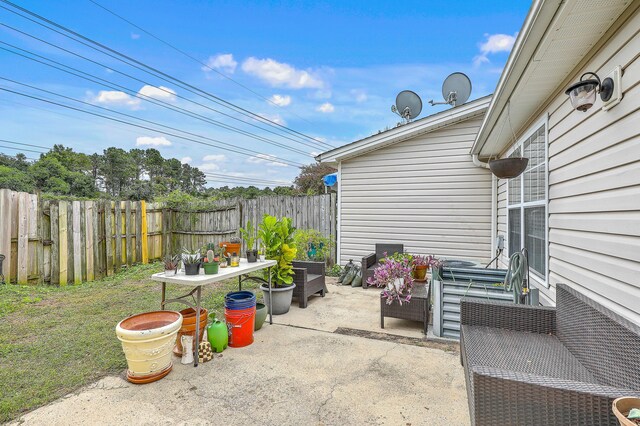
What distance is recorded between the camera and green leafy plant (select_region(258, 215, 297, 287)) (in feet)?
14.0

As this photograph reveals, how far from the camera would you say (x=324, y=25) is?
10062 millimetres

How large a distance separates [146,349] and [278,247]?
6.76 ft

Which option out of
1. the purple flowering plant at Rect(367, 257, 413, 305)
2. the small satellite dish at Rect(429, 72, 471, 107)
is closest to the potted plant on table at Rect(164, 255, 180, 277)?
the purple flowering plant at Rect(367, 257, 413, 305)

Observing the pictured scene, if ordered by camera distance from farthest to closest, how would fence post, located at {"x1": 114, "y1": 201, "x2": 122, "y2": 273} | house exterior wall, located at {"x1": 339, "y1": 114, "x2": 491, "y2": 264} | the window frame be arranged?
fence post, located at {"x1": 114, "y1": 201, "x2": 122, "y2": 273} < house exterior wall, located at {"x1": 339, "y1": 114, "x2": 491, "y2": 264} < the window frame

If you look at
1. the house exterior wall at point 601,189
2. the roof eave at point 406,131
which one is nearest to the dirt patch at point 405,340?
the house exterior wall at point 601,189

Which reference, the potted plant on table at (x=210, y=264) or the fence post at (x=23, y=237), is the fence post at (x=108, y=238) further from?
the potted plant on table at (x=210, y=264)

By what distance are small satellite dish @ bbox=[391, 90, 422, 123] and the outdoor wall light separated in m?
5.68

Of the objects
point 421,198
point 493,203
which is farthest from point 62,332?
point 493,203

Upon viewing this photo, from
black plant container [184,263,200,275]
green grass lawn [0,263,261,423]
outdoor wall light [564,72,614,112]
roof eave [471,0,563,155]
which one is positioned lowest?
green grass lawn [0,263,261,423]

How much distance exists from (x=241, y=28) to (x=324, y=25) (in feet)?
9.48

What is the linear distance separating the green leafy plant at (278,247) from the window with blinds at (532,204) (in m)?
2.80

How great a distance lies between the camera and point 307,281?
15.6 ft

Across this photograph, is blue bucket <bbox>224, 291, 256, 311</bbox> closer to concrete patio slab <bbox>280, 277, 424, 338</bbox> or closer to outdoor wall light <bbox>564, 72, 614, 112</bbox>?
concrete patio slab <bbox>280, 277, 424, 338</bbox>

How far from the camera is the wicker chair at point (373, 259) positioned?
579cm
